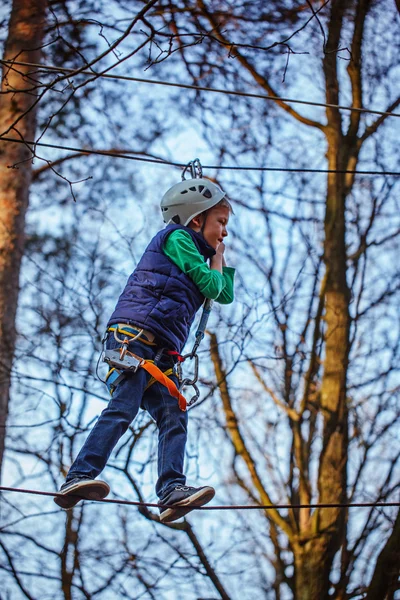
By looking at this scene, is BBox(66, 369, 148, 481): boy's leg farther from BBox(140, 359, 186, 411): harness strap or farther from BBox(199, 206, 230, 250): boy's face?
BBox(199, 206, 230, 250): boy's face

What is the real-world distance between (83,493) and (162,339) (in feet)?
2.71

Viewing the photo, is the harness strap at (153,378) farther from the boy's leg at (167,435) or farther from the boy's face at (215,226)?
the boy's face at (215,226)

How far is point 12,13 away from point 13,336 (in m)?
2.95

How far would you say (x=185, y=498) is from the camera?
4.12m

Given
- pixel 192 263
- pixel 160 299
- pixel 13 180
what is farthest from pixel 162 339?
pixel 13 180

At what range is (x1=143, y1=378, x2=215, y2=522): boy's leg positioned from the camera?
13.6 ft

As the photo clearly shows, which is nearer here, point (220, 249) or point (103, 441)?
point (103, 441)

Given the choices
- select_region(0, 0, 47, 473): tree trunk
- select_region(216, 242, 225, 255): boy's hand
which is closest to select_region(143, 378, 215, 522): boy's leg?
select_region(216, 242, 225, 255): boy's hand

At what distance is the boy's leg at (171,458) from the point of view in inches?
163

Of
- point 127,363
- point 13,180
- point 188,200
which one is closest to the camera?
point 127,363

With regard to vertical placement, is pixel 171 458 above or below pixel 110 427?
below

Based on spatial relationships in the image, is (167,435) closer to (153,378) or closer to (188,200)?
(153,378)

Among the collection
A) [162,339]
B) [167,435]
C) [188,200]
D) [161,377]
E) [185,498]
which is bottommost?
[185,498]

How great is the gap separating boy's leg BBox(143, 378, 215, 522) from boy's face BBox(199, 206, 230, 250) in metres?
0.81
